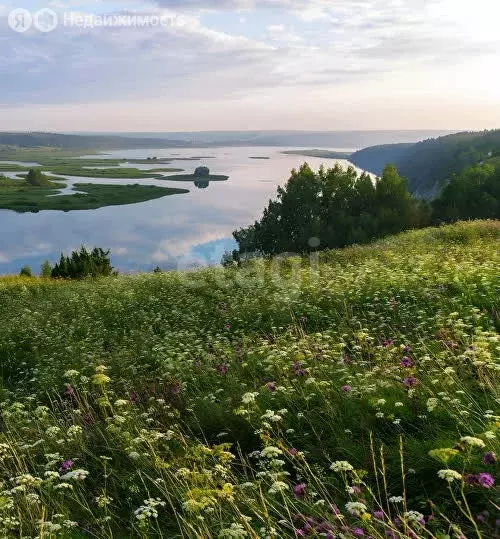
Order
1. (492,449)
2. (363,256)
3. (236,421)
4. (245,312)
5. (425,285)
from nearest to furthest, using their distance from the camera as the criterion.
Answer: (492,449)
(236,421)
(425,285)
(245,312)
(363,256)

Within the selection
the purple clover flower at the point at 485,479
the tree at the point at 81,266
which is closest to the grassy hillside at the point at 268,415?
the purple clover flower at the point at 485,479

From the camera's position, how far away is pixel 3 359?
12.0 meters

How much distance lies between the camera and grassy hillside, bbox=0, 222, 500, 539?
12.4 feet

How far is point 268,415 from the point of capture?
444 centimetres

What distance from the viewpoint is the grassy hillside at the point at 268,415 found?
378 cm

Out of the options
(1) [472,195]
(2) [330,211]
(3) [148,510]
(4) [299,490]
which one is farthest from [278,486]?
(1) [472,195]

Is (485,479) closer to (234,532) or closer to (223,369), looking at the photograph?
(234,532)

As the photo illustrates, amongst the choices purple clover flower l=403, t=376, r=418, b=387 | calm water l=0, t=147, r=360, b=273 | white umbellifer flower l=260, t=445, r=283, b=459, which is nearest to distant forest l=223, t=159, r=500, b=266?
calm water l=0, t=147, r=360, b=273

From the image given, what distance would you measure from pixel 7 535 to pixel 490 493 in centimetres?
378

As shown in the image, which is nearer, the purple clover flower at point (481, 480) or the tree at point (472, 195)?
the purple clover flower at point (481, 480)

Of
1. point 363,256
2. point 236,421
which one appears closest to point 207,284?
point 363,256

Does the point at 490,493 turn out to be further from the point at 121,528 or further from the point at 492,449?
the point at 121,528

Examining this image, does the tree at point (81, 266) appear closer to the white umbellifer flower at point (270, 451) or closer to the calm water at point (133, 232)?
the white umbellifer flower at point (270, 451)

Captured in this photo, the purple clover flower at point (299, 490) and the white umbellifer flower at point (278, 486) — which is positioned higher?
the white umbellifer flower at point (278, 486)
